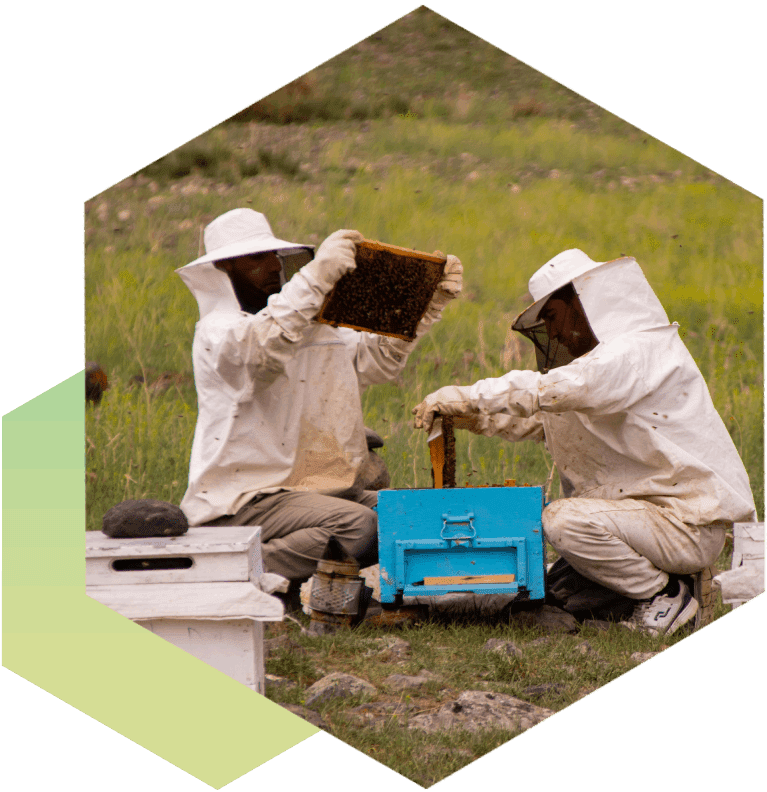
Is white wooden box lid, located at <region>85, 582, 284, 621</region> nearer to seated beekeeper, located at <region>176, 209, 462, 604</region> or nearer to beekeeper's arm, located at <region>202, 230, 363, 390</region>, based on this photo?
seated beekeeper, located at <region>176, 209, 462, 604</region>

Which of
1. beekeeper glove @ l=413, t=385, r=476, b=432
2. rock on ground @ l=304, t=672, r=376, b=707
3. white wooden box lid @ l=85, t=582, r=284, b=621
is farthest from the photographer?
beekeeper glove @ l=413, t=385, r=476, b=432

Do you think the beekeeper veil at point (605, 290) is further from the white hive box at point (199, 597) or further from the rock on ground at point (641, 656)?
the white hive box at point (199, 597)

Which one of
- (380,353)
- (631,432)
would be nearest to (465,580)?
(631,432)

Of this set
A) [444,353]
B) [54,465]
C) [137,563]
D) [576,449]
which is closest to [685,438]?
[576,449]

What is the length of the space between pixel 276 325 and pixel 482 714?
1.84 m

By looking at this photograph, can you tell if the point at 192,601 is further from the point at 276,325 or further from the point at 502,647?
the point at 502,647

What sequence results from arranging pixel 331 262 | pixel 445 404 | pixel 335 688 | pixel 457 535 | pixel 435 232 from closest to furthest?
pixel 335 688 → pixel 331 262 → pixel 457 535 → pixel 445 404 → pixel 435 232

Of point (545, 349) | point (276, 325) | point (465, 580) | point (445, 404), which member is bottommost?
point (465, 580)

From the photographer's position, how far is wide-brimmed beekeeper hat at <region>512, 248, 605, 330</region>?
510cm

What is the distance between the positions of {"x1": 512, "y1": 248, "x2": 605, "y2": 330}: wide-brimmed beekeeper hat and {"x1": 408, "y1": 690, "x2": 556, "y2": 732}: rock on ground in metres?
1.80

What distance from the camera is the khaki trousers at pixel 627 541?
198 inches

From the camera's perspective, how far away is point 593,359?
4.93 m

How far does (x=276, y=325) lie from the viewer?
4789mm

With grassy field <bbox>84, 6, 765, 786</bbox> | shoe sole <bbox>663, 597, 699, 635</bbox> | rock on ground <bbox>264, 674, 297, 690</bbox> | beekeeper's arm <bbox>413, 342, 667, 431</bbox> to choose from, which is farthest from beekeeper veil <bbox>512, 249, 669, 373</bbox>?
rock on ground <bbox>264, 674, 297, 690</bbox>
